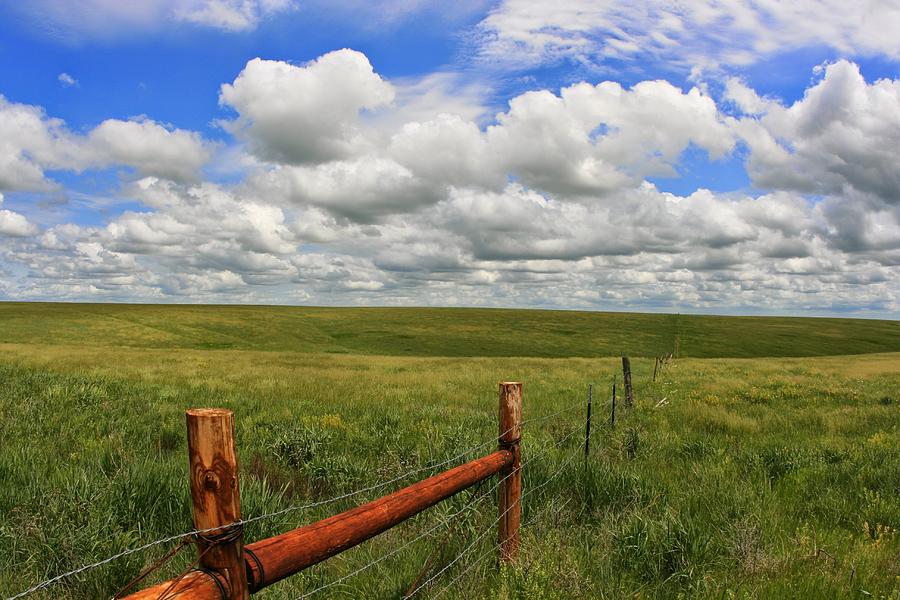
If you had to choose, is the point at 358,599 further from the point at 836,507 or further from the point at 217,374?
the point at 217,374

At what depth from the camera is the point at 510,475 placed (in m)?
4.67

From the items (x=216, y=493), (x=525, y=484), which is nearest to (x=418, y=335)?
(x=525, y=484)

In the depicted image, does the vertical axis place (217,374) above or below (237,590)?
below

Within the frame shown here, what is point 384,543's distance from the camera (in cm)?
474

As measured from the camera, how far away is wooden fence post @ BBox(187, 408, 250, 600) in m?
2.19

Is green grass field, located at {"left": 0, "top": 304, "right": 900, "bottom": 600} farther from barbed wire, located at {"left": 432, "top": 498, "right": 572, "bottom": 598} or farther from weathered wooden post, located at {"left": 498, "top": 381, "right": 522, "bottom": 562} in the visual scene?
weathered wooden post, located at {"left": 498, "top": 381, "right": 522, "bottom": 562}

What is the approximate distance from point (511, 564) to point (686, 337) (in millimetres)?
89014

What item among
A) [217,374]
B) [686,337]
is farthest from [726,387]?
[686,337]

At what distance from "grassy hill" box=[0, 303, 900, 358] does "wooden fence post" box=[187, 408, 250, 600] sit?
56.0m

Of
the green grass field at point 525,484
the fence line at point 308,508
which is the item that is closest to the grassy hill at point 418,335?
the green grass field at point 525,484

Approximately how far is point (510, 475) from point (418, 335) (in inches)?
2885

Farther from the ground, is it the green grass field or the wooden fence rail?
the wooden fence rail

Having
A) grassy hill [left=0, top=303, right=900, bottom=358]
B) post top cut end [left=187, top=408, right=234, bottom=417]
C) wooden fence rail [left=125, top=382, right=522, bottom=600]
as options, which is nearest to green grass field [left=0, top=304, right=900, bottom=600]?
wooden fence rail [left=125, top=382, right=522, bottom=600]

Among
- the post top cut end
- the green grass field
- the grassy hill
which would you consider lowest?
the grassy hill
